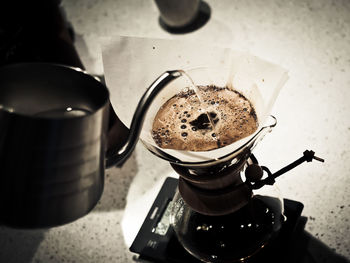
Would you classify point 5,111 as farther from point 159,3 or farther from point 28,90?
point 159,3

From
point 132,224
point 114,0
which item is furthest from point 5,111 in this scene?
point 114,0

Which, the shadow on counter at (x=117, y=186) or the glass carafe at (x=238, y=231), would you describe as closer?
the glass carafe at (x=238, y=231)

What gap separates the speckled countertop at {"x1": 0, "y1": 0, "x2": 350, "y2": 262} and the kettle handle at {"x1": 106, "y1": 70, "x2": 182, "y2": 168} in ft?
1.46

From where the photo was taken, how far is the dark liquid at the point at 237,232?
78cm

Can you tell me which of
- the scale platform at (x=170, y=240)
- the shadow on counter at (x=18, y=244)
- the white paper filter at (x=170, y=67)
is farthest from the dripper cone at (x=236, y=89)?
the shadow on counter at (x=18, y=244)

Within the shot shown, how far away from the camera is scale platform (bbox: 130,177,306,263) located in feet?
2.61

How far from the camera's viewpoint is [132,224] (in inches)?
37.4

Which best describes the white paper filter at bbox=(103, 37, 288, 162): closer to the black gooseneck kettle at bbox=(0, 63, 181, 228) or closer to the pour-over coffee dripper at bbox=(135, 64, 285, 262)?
the pour-over coffee dripper at bbox=(135, 64, 285, 262)

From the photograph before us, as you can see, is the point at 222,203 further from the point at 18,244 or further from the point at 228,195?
the point at 18,244

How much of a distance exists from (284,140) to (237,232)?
1.13ft

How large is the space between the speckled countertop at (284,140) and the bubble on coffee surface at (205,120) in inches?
12.0

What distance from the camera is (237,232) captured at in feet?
2.58

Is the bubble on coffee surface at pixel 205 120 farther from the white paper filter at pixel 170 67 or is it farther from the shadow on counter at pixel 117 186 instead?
the shadow on counter at pixel 117 186

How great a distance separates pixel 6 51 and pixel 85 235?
50 centimetres
